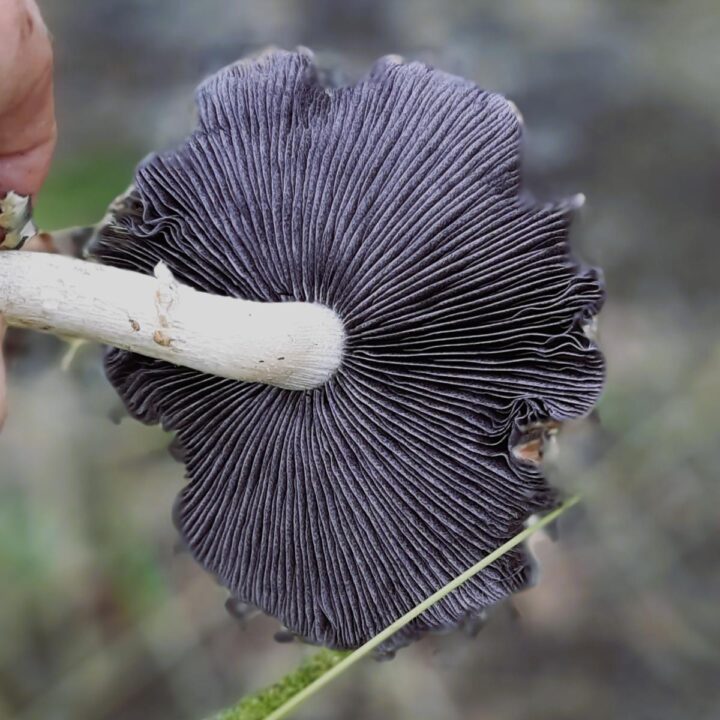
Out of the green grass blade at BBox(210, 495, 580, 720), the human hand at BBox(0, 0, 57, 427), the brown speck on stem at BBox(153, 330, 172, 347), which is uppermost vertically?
the human hand at BBox(0, 0, 57, 427)

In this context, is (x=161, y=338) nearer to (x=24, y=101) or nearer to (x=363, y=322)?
(x=363, y=322)

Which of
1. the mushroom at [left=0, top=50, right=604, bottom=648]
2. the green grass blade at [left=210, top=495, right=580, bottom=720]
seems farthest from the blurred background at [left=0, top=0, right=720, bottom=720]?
the mushroom at [left=0, top=50, right=604, bottom=648]

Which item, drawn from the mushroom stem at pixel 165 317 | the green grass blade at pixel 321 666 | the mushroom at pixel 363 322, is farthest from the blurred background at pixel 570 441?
the mushroom stem at pixel 165 317

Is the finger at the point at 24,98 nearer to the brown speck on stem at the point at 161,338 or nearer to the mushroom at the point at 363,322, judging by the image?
the mushroom at the point at 363,322

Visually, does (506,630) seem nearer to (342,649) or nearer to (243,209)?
(342,649)

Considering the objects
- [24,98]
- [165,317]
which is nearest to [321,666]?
[165,317]

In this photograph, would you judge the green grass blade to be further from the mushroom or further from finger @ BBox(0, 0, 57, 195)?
finger @ BBox(0, 0, 57, 195)

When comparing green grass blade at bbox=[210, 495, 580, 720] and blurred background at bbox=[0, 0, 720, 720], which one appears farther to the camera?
blurred background at bbox=[0, 0, 720, 720]
